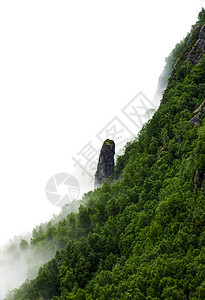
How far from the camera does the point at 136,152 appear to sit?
371 ft

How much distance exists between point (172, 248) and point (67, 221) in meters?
50.2

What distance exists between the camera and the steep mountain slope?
5469 cm

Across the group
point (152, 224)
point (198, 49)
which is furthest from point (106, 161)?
point (152, 224)

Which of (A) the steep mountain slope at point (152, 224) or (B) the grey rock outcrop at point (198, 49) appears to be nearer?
(A) the steep mountain slope at point (152, 224)

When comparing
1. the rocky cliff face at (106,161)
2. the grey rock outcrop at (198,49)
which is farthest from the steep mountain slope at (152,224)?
the rocky cliff face at (106,161)

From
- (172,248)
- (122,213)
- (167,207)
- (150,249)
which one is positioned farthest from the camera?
(122,213)

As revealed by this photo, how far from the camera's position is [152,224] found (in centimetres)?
6794

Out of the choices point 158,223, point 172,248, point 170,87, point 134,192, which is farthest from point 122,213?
point 170,87

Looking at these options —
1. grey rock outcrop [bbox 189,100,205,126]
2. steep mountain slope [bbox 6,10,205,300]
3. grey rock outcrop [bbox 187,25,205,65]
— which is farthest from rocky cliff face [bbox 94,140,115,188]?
grey rock outcrop [bbox 189,100,205,126]

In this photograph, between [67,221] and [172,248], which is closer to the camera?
[172,248]

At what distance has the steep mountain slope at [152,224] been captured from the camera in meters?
54.7

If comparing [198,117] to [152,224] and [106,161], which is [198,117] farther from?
[106,161]

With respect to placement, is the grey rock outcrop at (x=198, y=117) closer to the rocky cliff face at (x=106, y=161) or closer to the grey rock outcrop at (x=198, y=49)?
the grey rock outcrop at (x=198, y=49)

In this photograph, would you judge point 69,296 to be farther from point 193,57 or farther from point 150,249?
point 193,57
